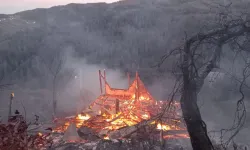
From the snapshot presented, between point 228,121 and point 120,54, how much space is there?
2386 centimetres

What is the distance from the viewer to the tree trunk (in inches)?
148

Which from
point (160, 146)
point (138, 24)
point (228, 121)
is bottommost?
point (228, 121)

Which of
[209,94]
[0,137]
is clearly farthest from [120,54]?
[0,137]

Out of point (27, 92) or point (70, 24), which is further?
point (70, 24)

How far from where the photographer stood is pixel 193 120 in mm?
3840

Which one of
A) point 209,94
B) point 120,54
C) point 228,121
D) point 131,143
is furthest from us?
point 120,54

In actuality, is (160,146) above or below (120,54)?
below

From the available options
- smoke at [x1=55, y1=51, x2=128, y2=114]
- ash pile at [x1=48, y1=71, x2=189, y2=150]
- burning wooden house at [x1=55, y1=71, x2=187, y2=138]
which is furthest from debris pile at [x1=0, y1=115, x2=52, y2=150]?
smoke at [x1=55, y1=51, x2=128, y2=114]

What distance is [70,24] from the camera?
50.5 meters

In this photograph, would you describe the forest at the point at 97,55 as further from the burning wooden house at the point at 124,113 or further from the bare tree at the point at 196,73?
the bare tree at the point at 196,73

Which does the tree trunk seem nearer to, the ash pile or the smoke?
the ash pile

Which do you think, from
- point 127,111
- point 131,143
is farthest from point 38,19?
point 131,143

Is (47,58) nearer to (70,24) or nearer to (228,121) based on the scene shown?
(70,24)

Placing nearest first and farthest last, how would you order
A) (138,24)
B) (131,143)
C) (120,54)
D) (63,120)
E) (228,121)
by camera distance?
(131,143)
(63,120)
(228,121)
(120,54)
(138,24)
